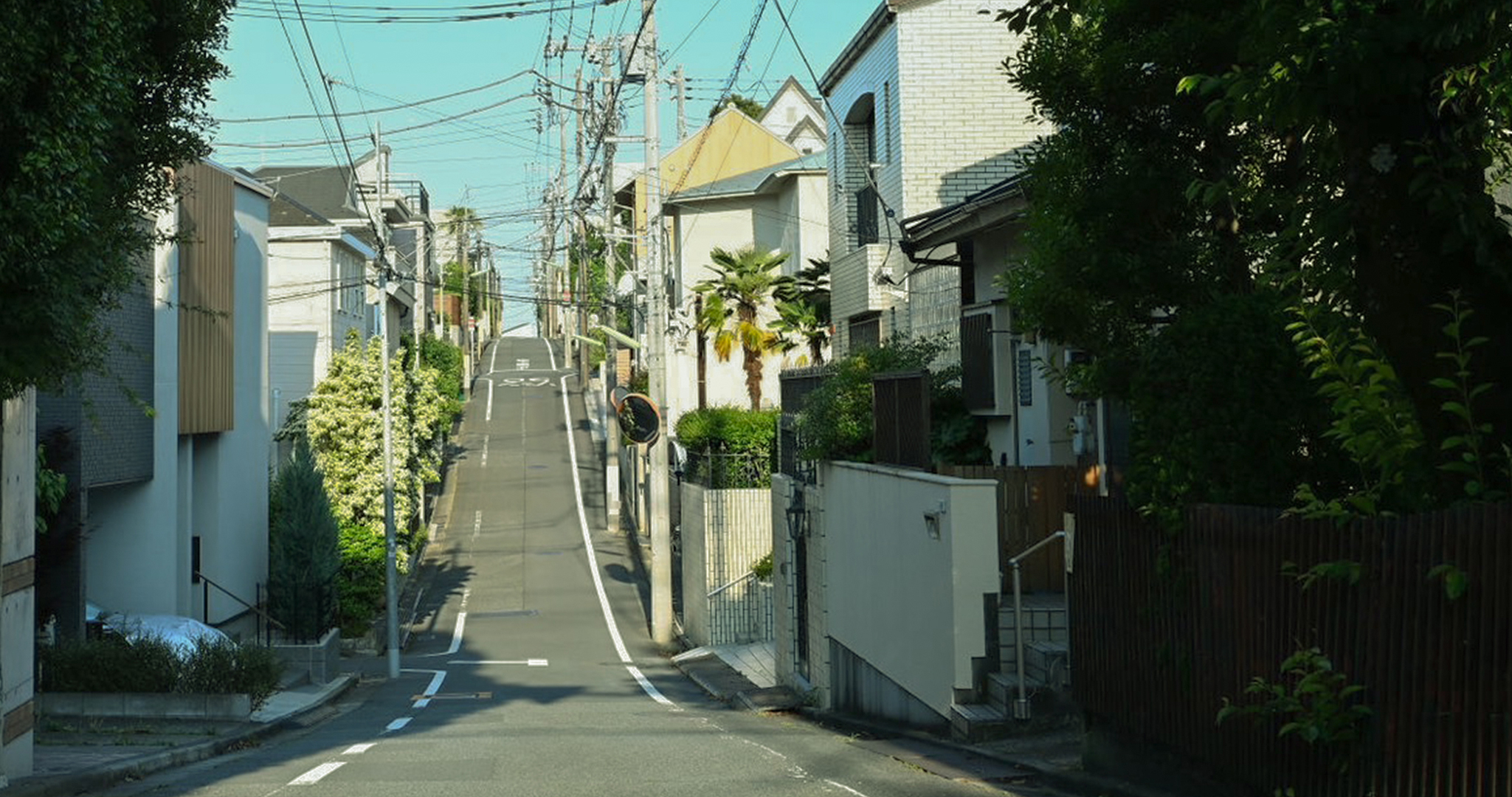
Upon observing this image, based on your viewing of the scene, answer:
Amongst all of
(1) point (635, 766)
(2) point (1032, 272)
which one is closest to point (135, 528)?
(1) point (635, 766)

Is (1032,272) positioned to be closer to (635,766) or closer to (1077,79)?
(1077,79)

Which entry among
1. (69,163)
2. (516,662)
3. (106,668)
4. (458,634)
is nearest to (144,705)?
(106,668)

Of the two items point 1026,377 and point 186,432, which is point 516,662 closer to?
point 186,432

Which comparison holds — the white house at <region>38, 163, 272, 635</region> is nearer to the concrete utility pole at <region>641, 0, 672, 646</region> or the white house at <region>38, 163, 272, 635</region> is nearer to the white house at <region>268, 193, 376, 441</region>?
the concrete utility pole at <region>641, 0, 672, 646</region>

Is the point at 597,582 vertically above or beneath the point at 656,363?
beneath

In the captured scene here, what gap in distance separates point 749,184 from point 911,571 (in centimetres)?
3424

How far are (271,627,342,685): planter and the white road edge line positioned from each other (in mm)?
6005

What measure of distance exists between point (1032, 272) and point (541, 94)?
130 feet

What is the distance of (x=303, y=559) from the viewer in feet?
108

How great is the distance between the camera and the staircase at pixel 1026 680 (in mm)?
13258

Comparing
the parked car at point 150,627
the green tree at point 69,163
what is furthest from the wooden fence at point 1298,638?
the parked car at point 150,627

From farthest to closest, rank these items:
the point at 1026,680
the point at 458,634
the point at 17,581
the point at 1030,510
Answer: the point at 458,634 → the point at 1030,510 → the point at 1026,680 → the point at 17,581

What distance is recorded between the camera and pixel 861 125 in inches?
1163

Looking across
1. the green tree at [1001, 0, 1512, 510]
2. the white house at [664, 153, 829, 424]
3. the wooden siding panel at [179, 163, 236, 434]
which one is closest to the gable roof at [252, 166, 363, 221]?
the white house at [664, 153, 829, 424]
